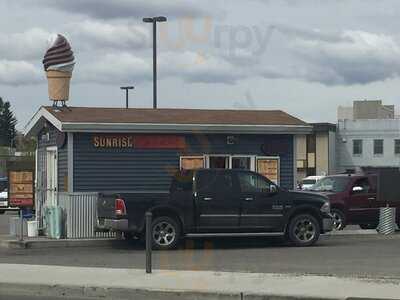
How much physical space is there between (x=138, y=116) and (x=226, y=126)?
7.84ft

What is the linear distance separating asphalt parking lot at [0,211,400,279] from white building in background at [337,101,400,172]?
184ft

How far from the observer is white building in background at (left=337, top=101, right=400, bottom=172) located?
245 ft

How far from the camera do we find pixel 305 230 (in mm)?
18391

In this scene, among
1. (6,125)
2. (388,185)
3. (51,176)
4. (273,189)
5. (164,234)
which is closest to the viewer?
(164,234)

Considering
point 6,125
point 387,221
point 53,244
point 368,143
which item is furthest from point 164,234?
point 6,125

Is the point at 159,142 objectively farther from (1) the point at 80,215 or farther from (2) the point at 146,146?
(1) the point at 80,215

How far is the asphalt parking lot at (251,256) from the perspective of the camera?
544 inches

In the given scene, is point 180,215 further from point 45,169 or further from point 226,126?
point 45,169

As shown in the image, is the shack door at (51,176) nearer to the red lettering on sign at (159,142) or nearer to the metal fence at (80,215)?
the metal fence at (80,215)

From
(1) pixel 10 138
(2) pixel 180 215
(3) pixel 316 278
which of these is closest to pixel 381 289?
(3) pixel 316 278

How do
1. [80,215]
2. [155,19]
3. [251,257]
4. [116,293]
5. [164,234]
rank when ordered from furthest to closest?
[155,19], [80,215], [164,234], [251,257], [116,293]

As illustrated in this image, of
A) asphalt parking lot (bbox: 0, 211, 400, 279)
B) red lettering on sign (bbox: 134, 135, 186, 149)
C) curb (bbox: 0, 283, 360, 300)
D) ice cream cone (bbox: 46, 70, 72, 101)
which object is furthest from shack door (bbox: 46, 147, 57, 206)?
curb (bbox: 0, 283, 360, 300)

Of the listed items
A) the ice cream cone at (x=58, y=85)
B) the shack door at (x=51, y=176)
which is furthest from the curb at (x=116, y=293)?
the ice cream cone at (x=58, y=85)

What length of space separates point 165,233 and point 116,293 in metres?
6.55
